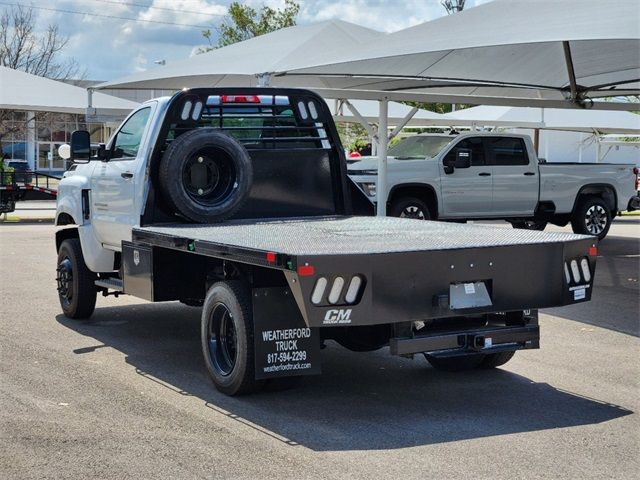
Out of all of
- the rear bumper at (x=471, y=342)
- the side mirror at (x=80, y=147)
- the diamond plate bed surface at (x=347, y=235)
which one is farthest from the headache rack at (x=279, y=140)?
the rear bumper at (x=471, y=342)

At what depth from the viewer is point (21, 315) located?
10719mm

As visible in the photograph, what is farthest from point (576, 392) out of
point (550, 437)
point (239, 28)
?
point (239, 28)

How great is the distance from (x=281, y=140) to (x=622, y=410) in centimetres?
390

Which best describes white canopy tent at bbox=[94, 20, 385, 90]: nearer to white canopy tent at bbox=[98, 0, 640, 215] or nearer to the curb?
white canopy tent at bbox=[98, 0, 640, 215]

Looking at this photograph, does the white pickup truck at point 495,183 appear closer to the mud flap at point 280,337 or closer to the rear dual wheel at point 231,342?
the rear dual wheel at point 231,342

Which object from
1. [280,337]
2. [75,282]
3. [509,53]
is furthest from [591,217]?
[280,337]

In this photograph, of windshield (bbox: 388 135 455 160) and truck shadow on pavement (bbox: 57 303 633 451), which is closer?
truck shadow on pavement (bbox: 57 303 633 451)

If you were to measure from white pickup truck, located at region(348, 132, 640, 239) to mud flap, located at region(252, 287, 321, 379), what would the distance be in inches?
449

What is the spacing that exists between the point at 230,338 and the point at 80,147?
3.37 meters

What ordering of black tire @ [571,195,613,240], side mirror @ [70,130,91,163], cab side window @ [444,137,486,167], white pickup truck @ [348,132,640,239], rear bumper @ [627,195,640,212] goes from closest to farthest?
side mirror @ [70,130,91,163]
white pickup truck @ [348,132,640,239]
cab side window @ [444,137,486,167]
black tire @ [571,195,613,240]
rear bumper @ [627,195,640,212]

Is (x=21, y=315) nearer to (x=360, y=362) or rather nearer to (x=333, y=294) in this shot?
(x=360, y=362)

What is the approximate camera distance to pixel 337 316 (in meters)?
6.21

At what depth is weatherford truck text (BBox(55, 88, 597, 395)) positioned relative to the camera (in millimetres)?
6469

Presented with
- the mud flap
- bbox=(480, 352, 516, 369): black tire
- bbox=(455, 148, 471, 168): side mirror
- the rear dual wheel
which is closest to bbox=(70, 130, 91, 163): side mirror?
the rear dual wheel
